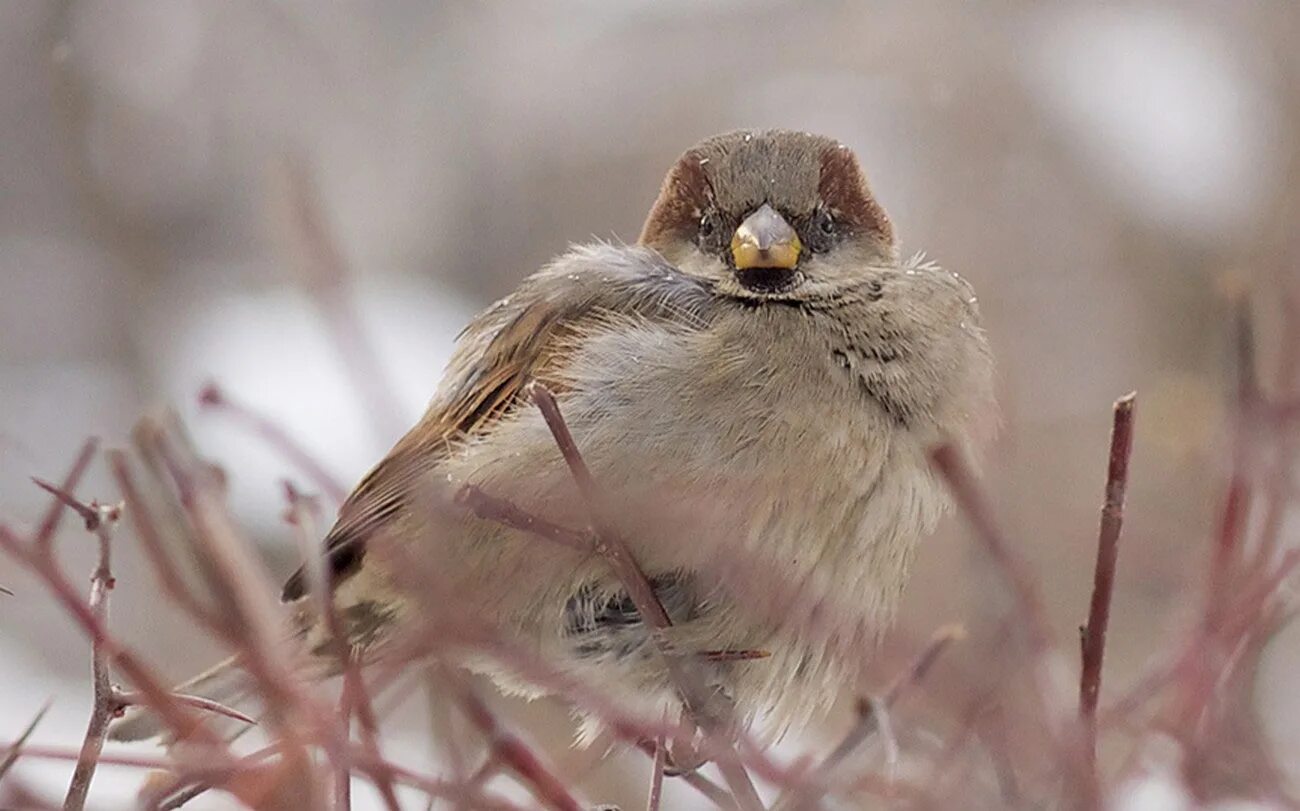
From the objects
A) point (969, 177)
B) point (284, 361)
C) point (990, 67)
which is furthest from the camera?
point (990, 67)

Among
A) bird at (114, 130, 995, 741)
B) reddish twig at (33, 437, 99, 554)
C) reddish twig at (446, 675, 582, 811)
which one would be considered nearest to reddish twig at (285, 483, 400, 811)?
reddish twig at (446, 675, 582, 811)

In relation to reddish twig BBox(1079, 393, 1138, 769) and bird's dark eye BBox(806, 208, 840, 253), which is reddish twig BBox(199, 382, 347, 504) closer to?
reddish twig BBox(1079, 393, 1138, 769)

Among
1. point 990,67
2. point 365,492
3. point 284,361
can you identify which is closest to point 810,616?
point 365,492

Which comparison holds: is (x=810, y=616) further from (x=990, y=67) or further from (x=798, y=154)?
(x=990, y=67)

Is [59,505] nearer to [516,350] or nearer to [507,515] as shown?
[507,515]

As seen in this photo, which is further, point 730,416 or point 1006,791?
point 730,416

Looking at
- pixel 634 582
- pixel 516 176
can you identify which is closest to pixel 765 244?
pixel 634 582

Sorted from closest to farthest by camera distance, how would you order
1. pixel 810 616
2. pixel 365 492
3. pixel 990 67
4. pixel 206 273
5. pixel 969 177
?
pixel 810 616 → pixel 365 492 → pixel 969 177 → pixel 990 67 → pixel 206 273
